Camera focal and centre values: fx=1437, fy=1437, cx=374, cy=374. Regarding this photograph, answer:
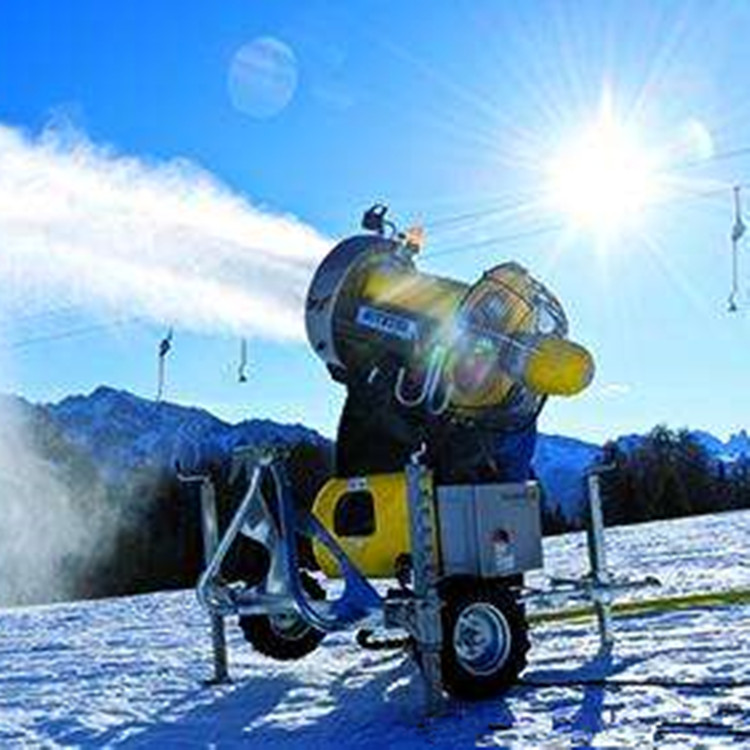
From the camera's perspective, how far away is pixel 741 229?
16.3 meters

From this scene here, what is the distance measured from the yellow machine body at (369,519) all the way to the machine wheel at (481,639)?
68cm

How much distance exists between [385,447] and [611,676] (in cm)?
211

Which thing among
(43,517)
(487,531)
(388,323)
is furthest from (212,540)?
(43,517)

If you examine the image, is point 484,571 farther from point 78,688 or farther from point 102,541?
point 102,541

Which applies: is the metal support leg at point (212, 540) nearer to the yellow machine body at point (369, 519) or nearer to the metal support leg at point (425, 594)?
the yellow machine body at point (369, 519)

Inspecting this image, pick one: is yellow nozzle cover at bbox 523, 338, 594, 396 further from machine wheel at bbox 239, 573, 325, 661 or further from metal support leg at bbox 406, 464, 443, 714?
machine wheel at bbox 239, 573, 325, 661

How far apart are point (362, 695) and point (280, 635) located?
1.68m

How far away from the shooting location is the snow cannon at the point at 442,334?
9375 mm

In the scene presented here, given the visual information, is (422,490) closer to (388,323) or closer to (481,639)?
(481,639)

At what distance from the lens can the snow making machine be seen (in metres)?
8.60

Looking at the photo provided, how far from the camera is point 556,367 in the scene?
30.5 feet

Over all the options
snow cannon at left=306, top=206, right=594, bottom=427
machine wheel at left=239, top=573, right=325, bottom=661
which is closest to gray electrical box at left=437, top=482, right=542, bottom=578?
snow cannon at left=306, top=206, right=594, bottom=427

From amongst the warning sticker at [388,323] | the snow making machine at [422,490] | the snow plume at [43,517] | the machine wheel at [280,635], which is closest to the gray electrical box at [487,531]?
the snow making machine at [422,490]

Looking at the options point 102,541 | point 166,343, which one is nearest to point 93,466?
point 102,541
